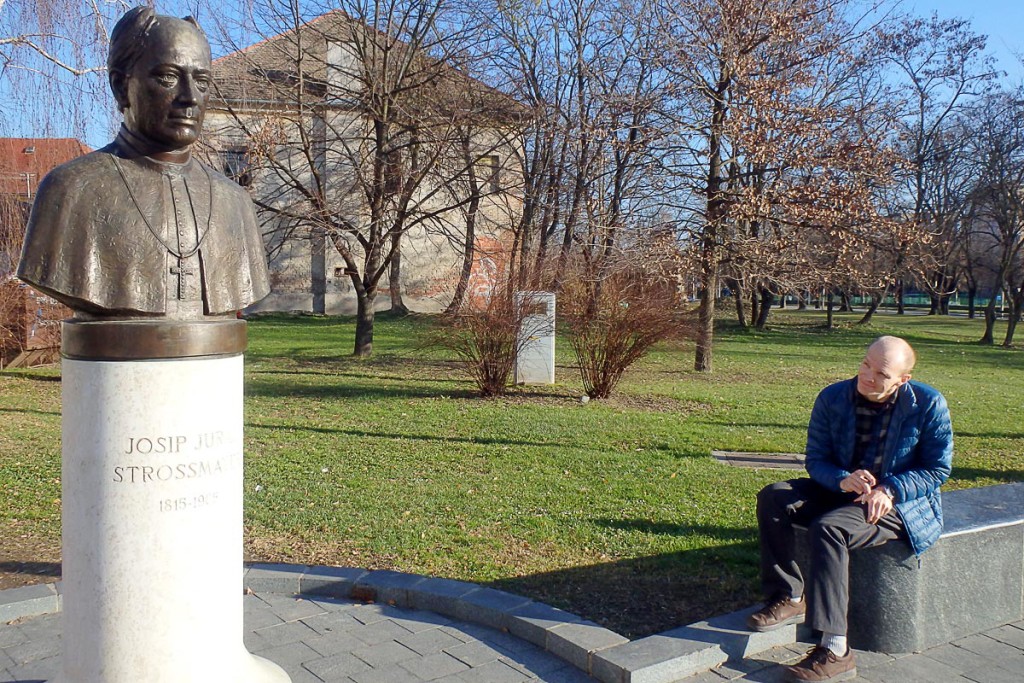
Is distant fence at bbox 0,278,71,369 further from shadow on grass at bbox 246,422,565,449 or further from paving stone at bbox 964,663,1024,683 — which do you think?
paving stone at bbox 964,663,1024,683

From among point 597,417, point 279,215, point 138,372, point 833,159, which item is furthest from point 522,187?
point 138,372

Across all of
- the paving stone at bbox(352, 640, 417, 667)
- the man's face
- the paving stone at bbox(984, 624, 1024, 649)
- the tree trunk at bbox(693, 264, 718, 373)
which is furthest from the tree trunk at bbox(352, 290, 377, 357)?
the paving stone at bbox(984, 624, 1024, 649)

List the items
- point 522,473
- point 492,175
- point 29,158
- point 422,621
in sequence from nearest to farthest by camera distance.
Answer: point 422,621, point 522,473, point 29,158, point 492,175

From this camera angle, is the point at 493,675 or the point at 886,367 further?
the point at 886,367

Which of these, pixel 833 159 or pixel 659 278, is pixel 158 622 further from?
pixel 833 159

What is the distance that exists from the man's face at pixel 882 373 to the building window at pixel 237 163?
15.3 metres

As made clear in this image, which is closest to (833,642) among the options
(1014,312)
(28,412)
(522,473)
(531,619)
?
(531,619)

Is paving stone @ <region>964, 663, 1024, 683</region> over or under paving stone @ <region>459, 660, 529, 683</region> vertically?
over

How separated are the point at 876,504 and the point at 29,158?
448 inches

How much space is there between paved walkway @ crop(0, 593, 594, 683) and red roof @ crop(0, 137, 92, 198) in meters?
7.16

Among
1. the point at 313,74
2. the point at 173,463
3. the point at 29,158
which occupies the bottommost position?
the point at 173,463

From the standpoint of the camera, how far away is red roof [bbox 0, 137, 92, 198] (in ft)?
35.3

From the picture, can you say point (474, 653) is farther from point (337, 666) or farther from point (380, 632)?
point (337, 666)

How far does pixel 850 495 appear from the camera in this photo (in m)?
4.71
